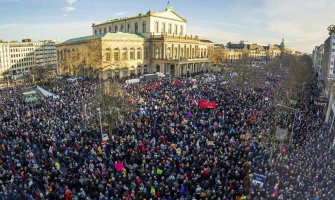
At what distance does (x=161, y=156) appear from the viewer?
18.0 metres

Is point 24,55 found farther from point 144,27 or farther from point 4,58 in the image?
point 144,27

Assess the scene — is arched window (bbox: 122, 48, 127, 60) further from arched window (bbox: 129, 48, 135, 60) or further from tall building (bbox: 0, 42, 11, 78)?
tall building (bbox: 0, 42, 11, 78)

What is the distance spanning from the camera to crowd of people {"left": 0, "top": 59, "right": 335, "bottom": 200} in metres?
14.6

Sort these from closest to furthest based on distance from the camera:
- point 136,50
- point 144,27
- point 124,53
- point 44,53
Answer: point 124,53
point 136,50
point 144,27
point 44,53

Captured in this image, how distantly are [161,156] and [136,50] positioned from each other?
4659cm

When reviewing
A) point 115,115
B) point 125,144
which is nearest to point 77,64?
point 115,115

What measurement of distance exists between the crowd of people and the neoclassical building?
27459 millimetres

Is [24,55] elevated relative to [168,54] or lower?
elevated

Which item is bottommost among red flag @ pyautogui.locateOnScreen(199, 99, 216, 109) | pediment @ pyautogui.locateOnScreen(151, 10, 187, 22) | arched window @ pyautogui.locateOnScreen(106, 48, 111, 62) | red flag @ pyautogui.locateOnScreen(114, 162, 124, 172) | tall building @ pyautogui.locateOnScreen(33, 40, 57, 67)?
red flag @ pyautogui.locateOnScreen(114, 162, 124, 172)

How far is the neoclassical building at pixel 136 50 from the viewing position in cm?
5384

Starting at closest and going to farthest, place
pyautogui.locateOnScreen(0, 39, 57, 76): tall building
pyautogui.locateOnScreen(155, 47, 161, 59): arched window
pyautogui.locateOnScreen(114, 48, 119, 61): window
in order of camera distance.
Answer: pyautogui.locateOnScreen(114, 48, 119, 61): window, pyautogui.locateOnScreen(155, 47, 161, 59): arched window, pyautogui.locateOnScreen(0, 39, 57, 76): tall building

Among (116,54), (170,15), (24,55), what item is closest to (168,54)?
(170,15)

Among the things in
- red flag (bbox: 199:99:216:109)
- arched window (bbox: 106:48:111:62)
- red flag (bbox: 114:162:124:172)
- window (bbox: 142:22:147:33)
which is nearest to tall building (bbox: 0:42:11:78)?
arched window (bbox: 106:48:111:62)

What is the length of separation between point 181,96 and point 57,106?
15.3 metres
